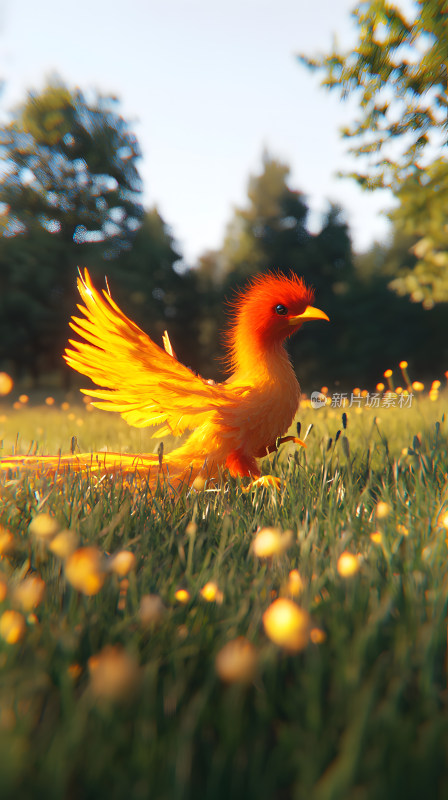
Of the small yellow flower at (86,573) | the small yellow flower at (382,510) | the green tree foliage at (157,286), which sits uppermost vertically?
the green tree foliage at (157,286)

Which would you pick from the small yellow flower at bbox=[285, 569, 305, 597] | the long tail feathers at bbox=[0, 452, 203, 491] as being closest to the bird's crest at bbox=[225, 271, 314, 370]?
the long tail feathers at bbox=[0, 452, 203, 491]

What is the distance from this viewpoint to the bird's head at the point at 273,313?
290 centimetres

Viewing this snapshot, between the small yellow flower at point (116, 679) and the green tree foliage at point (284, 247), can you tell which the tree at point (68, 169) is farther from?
the small yellow flower at point (116, 679)

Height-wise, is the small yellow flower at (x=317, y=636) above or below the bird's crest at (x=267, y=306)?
below

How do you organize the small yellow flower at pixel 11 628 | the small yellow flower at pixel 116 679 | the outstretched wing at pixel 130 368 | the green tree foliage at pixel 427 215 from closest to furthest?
1. the small yellow flower at pixel 116 679
2. the small yellow flower at pixel 11 628
3. the outstretched wing at pixel 130 368
4. the green tree foliage at pixel 427 215

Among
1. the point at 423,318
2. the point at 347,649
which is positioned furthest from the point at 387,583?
the point at 423,318

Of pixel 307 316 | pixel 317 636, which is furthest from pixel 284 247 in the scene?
pixel 317 636

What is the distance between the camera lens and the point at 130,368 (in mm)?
2562

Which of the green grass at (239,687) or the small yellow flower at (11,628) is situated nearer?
the green grass at (239,687)

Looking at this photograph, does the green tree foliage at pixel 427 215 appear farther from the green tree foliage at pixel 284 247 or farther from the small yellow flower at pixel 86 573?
the green tree foliage at pixel 284 247

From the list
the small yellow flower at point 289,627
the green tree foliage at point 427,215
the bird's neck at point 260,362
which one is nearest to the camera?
the small yellow flower at point 289,627

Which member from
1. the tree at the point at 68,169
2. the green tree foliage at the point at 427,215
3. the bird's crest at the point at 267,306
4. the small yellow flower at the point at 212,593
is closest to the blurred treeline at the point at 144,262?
the tree at the point at 68,169

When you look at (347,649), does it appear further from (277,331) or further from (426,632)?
(277,331)

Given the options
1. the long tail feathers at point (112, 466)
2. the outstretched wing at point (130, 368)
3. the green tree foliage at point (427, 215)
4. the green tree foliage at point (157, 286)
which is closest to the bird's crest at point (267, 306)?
the outstretched wing at point (130, 368)
